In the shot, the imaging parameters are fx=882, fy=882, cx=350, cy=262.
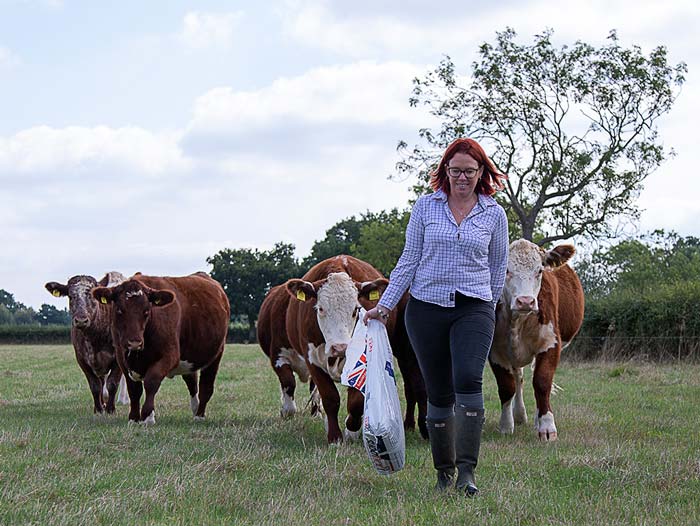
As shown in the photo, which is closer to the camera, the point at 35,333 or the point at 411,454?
the point at 411,454

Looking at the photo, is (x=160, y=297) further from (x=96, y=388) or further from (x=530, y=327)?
(x=530, y=327)

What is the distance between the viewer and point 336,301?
7.94 meters

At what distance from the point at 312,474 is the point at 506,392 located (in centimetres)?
350

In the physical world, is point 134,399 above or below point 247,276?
below

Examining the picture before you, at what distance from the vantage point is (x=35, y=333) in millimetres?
59250

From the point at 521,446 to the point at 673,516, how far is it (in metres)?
3.00

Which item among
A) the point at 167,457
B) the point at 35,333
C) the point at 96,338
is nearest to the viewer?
the point at 167,457

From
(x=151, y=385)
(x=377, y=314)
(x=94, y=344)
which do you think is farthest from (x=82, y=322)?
(x=377, y=314)

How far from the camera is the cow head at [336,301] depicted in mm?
7828

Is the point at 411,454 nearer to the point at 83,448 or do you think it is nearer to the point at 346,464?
the point at 346,464

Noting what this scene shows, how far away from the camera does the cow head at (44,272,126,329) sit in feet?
37.8

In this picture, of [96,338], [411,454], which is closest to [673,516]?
[411,454]

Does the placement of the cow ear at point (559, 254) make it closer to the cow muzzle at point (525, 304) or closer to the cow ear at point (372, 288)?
the cow muzzle at point (525, 304)

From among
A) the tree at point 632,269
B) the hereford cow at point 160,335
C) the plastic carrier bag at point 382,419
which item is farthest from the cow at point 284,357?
the tree at point 632,269
